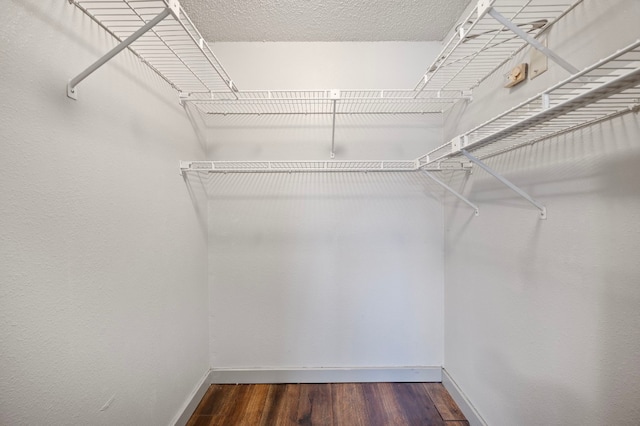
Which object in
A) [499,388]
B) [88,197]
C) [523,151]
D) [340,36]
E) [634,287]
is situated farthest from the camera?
[340,36]

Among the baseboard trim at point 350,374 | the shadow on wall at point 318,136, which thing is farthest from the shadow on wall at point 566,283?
the shadow on wall at point 318,136

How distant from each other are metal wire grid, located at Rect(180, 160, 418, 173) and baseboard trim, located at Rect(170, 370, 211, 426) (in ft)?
4.30

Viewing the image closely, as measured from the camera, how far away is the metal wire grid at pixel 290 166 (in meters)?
1.31

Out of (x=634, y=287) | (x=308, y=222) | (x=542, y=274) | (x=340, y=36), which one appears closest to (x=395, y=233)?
(x=308, y=222)

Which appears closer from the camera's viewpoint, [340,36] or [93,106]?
[93,106]

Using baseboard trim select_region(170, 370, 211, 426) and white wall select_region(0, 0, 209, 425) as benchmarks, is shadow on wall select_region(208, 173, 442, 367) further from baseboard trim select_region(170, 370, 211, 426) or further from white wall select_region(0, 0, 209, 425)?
white wall select_region(0, 0, 209, 425)

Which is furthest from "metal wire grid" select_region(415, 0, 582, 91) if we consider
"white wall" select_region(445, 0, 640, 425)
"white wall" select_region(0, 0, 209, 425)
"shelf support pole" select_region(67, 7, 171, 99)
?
"white wall" select_region(0, 0, 209, 425)

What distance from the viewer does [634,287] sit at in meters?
0.59

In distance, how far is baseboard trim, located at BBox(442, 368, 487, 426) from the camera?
122 centimetres

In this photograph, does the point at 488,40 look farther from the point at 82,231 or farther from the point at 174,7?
the point at 82,231

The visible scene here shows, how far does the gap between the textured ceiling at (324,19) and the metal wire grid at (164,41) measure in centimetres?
30

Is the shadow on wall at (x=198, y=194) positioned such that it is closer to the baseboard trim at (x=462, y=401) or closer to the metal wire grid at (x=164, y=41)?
the metal wire grid at (x=164, y=41)

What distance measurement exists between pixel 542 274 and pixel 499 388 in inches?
24.7

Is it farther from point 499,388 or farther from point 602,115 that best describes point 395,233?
point 602,115
